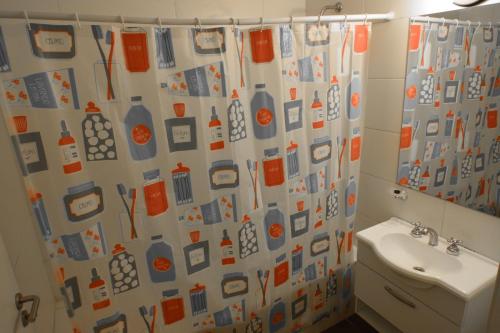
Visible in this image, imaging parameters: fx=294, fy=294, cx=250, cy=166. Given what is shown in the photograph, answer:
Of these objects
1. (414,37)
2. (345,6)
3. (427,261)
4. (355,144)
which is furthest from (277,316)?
(345,6)

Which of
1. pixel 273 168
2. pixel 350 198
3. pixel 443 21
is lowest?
pixel 350 198

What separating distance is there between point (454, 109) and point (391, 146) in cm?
39

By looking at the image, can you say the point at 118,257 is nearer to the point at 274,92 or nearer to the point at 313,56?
the point at 274,92

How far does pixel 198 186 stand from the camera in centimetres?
141

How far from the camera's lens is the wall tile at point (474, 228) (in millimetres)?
1395

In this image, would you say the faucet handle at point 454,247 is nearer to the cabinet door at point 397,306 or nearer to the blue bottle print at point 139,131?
the cabinet door at point 397,306

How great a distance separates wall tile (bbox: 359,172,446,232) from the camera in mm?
1645

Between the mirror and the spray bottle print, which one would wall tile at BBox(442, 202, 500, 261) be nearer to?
the mirror

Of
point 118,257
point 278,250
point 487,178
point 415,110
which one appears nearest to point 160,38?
point 118,257

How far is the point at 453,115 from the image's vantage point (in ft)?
4.87

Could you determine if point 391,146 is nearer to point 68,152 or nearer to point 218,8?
point 218,8

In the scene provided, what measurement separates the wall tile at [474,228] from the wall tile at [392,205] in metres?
0.05

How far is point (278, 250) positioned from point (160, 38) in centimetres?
125

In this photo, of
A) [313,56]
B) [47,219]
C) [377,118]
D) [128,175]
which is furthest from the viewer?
[377,118]
